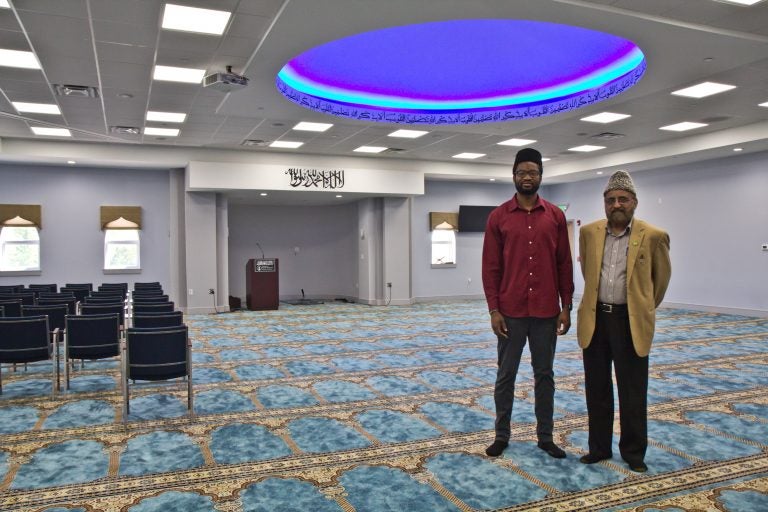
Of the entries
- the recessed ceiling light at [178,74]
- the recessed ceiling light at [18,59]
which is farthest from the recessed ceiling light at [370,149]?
the recessed ceiling light at [18,59]

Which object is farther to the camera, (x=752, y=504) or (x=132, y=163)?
(x=132, y=163)

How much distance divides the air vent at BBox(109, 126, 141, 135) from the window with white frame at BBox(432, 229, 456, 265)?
307 inches

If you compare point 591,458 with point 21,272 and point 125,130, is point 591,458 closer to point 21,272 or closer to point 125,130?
point 125,130

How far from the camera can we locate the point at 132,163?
12062 millimetres

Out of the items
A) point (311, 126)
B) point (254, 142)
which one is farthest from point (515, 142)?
point (254, 142)

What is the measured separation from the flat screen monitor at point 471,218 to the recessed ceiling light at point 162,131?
7.72 m

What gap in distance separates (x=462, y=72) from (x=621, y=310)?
6167mm

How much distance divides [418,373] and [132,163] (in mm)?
8606

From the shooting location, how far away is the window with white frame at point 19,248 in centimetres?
1224

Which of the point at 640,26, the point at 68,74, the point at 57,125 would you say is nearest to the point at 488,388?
the point at 640,26

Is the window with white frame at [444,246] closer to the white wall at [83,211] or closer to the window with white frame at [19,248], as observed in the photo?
the white wall at [83,211]

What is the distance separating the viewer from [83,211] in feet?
41.9

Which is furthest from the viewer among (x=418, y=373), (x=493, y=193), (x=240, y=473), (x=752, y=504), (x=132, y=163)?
(x=493, y=193)

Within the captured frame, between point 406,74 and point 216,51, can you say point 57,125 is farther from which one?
point 406,74
